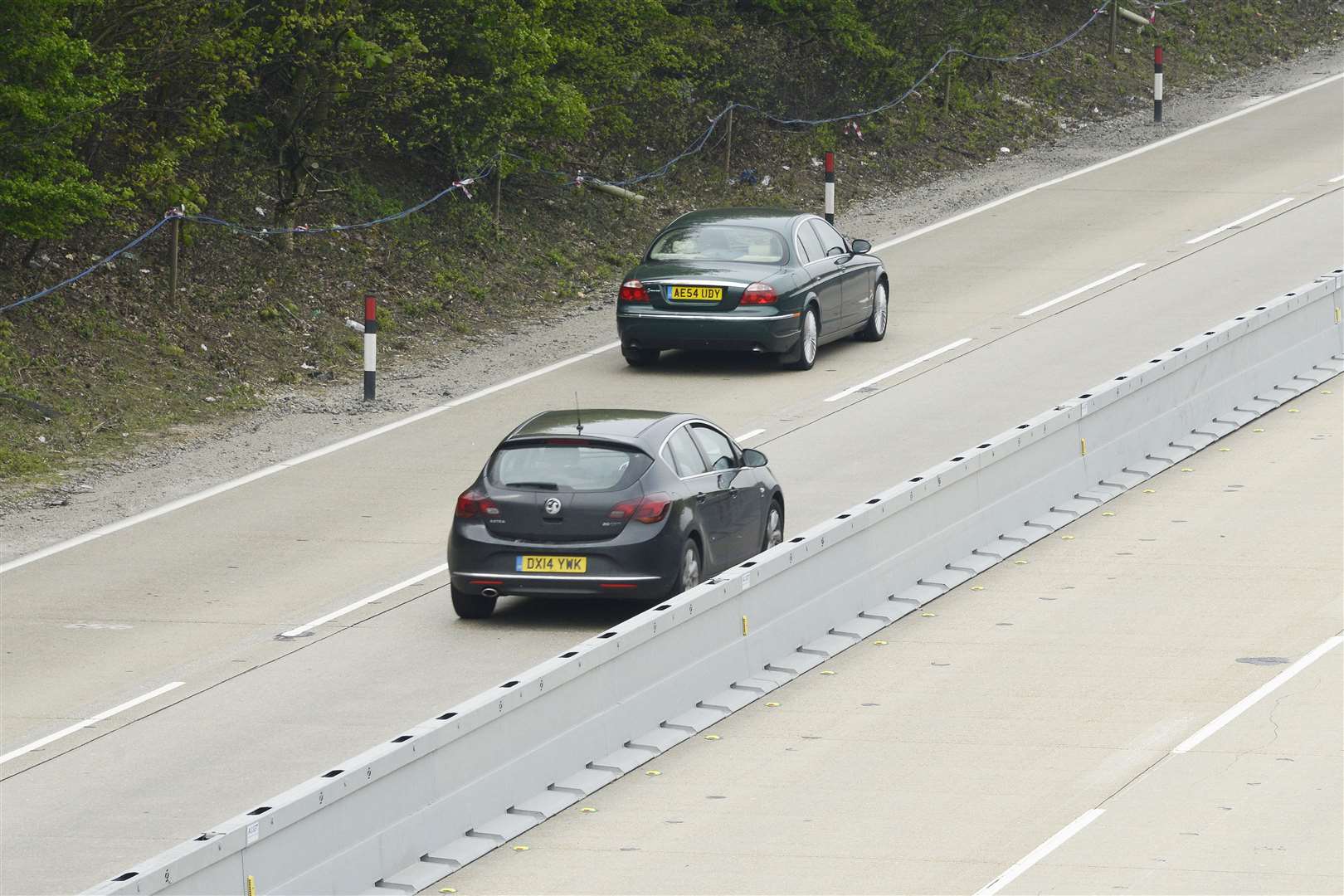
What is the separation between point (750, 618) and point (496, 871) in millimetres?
3701

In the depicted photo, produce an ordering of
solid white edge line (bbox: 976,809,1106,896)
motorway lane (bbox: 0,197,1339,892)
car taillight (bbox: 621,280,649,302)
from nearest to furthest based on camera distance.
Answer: solid white edge line (bbox: 976,809,1106,896)
motorway lane (bbox: 0,197,1339,892)
car taillight (bbox: 621,280,649,302)

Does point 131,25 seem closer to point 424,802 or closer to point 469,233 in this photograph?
point 469,233

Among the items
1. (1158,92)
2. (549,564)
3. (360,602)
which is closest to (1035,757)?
(549,564)

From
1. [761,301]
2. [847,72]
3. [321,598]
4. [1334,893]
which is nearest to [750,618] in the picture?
[321,598]

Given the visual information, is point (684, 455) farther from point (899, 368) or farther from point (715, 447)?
point (899, 368)

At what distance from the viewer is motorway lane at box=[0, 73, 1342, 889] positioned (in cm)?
1208

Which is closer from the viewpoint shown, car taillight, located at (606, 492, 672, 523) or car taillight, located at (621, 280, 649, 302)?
car taillight, located at (606, 492, 672, 523)

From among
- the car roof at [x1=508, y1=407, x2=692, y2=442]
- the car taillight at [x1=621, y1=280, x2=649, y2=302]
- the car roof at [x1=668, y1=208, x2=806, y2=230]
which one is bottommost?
the car roof at [x1=508, y1=407, x2=692, y2=442]

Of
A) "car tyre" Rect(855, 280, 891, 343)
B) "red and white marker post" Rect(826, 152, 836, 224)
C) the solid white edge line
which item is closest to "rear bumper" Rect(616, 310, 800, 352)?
"car tyre" Rect(855, 280, 891, 343)

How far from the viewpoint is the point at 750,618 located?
1357 cm

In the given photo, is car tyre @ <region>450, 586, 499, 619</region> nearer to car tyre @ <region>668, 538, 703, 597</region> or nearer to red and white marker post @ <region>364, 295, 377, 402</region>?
car tyre @ <region>668, 538, 703, 597</region>

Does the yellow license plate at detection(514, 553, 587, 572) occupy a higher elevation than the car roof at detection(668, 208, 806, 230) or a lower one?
lower

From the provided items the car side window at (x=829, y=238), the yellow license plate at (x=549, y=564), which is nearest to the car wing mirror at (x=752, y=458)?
Answer: the yellow license plate at (x=549, y=564)

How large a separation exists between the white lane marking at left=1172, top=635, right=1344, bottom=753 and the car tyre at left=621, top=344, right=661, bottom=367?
1078 centimetres
